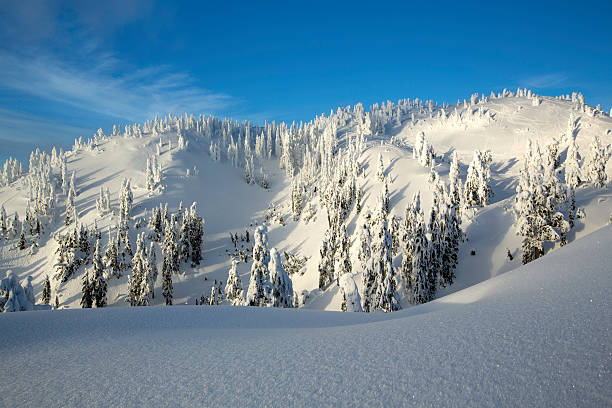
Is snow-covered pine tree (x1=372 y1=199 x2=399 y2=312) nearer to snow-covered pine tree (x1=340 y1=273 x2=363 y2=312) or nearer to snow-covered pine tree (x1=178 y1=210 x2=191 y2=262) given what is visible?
snow-covered pine tree (x1=340 y1=273 x2=363 y2=312)

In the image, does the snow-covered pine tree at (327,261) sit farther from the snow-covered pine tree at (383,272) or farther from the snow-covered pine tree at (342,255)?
the snow-covered pine tree at (383,272)

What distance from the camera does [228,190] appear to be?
118 metres

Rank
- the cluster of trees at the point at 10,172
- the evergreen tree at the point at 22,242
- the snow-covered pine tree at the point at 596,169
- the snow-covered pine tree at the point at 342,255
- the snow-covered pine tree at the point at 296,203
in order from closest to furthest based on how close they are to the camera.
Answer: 1. the snow-covered pine tree at the point at 342,255
2. the snow-covered pine tree at the point at 596,169
3. the evergreen tree at the point at 22,242
4. the snow-covered pine tree at the point at 296,203
5. the cluster of trees at the point at 10,172

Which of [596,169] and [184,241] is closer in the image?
[596,169]

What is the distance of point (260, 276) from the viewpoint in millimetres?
22141

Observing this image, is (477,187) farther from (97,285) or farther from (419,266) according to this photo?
(97,285)

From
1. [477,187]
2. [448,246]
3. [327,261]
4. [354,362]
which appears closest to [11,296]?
[354,362]

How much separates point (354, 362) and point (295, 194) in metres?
87.6

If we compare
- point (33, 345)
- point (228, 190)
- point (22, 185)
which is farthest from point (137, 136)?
point (33, 345)

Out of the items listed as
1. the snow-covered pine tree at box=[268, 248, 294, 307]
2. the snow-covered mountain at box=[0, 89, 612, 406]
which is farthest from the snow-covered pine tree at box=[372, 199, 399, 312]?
the snow-covered pine tree at box=[268, 248, 294, 307]

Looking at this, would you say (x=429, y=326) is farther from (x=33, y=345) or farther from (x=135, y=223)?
(x=135, y=223)

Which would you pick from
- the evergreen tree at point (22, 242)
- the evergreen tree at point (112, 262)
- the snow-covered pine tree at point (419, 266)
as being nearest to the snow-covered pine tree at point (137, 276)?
the evergreen tree at point (112, 262)

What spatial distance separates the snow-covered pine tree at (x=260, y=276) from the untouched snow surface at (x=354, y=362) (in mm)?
17319

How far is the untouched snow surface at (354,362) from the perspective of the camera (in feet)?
7.32
